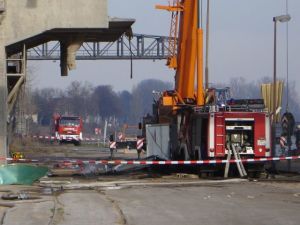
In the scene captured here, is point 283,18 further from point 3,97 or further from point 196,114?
point 3,97

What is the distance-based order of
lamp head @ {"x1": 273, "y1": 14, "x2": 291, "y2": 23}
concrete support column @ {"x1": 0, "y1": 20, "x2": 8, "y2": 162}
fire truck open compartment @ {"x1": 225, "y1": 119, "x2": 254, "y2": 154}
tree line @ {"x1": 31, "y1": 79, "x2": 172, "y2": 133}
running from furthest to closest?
tree line @ {"x1": 31, "y1": 79, "x2": 172, "y2": 133} → lamp head @ {"x1": 273, "y1": 14, "x2": 291, "y2": 23} → fire truck open compartment @ {"x1": 225, "y1": 119, "x2": 254, "y2": 154} → concrete support column @ {"x1": 0, "y1": 20, "x2": 8, "y2": 162}

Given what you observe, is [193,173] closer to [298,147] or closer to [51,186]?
[51,186]

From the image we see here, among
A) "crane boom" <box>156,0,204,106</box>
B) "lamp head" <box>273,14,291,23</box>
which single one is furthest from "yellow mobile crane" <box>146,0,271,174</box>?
"lamp head" <box>273,14,291,23</box>

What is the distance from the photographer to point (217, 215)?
1452 cm

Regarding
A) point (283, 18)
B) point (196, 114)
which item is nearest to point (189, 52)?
A: point (196, 114)

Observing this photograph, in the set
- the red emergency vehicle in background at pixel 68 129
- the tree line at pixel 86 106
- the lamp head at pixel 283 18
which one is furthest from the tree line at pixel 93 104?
the lamp head at pixel 283 18

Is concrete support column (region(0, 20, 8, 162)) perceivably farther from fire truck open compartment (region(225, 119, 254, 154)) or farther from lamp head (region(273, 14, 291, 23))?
lamp head (region(273, 14, 291, 23))

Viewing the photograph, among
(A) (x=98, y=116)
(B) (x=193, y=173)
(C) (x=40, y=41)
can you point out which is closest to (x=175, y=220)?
(B) (x=193, y=173)

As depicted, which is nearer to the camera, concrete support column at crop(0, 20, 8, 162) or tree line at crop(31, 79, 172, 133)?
concrete support column at crop(0, 20, 8, 162)

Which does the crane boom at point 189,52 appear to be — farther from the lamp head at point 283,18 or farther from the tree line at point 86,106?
the tree line at point 86,106

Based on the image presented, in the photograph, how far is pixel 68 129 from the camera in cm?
7781

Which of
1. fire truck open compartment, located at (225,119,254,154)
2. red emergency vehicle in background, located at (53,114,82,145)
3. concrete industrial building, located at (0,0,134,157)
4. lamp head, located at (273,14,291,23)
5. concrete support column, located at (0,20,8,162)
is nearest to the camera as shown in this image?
concrete support column, located at (0,20,8,162)

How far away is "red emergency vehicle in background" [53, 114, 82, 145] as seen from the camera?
255 ft

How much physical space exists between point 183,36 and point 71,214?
16064mm
